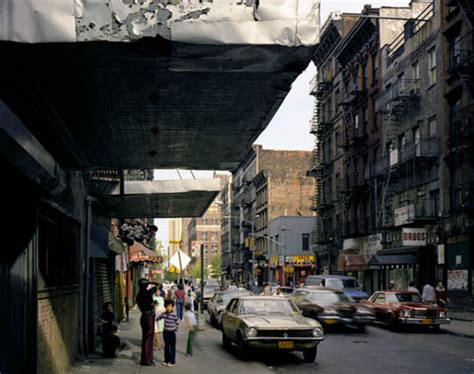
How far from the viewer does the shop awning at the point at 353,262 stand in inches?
2008

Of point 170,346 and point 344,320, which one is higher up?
point 170,346

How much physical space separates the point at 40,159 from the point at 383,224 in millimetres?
41244

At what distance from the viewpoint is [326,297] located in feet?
85.3

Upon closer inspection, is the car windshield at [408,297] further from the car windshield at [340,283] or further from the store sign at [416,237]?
the store sign at [416,237]

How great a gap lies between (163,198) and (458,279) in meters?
20.7

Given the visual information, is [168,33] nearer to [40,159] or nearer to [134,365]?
[40,159]

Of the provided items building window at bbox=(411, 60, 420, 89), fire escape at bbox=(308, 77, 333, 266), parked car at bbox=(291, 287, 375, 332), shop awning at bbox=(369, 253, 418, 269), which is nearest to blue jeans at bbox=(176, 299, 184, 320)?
parked car at bbox=(291, 287, 375, 332)

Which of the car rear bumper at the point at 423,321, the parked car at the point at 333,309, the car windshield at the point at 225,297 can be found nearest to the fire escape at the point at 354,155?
the car windshield at the point at 225,297

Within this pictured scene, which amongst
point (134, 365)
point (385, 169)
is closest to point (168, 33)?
point (134, 365)

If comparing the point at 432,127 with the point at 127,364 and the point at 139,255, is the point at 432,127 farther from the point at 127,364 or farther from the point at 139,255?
the point at 127,364

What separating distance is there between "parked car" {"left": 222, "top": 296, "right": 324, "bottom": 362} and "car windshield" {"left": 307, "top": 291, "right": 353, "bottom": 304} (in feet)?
25.8

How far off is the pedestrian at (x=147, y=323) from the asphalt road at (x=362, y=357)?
1060 millimetres

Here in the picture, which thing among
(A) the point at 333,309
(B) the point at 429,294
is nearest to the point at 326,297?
(A) the point at 333,309

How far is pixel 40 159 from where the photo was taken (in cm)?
722
